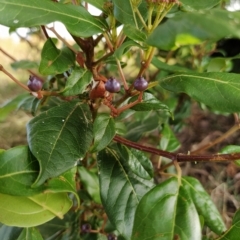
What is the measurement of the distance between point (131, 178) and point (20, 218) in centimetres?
19

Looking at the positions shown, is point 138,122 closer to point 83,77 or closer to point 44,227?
point 44,227

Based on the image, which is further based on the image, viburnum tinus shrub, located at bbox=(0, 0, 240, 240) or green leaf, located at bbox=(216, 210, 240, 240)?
green leaf, located at bbox=(216, 210, 240, 240)

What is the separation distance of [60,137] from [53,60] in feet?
0.40

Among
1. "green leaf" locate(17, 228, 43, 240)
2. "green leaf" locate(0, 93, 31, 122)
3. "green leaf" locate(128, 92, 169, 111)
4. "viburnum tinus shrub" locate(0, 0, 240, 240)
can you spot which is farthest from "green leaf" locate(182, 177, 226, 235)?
"green leaf" locate(0, 93, 31, 122)

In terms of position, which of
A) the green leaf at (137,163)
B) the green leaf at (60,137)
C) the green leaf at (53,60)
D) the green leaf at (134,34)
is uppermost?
the green leaf at (134,34)

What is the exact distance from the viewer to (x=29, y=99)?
0.80 m

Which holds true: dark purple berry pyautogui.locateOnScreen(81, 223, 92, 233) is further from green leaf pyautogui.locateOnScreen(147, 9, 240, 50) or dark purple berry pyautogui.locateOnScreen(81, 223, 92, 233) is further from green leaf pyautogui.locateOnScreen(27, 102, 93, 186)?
green leaf pyautogui.locateOnScreen(147, 9, 240, 50)

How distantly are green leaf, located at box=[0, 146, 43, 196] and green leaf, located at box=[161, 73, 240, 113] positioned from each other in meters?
0.22

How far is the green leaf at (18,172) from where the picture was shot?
48 centimetres

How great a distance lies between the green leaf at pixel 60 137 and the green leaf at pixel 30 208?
0.08 m

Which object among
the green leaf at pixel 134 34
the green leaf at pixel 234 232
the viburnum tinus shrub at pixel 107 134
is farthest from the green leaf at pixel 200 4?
the green leaf at pixel 234 232

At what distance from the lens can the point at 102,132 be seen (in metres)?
0.52

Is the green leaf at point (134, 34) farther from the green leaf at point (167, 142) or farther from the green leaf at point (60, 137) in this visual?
the green leaf at point (167, 142)

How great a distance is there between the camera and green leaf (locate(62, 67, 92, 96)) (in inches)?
21.0
